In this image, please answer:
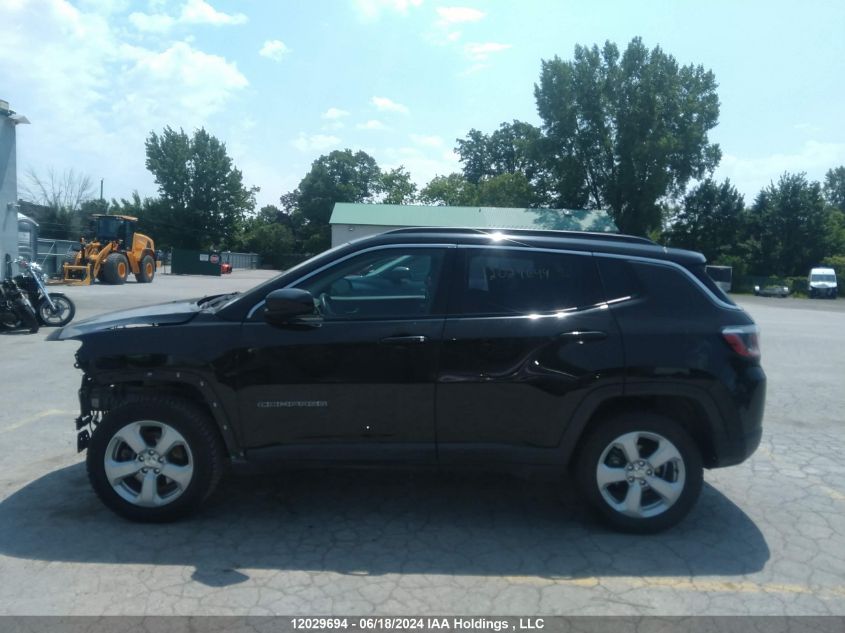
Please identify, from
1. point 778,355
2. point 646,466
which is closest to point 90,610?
point 646,466

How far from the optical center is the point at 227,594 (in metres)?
3.65

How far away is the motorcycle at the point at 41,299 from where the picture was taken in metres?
13.9

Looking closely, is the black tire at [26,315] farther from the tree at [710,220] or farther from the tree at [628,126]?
the tree at [710,220]

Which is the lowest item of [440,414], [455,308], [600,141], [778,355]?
[778,355]

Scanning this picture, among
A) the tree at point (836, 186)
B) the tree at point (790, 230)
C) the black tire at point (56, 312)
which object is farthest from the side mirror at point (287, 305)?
the tree at point (836, 186)

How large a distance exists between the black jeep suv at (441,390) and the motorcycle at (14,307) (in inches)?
409

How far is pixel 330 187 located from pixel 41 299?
237 feet

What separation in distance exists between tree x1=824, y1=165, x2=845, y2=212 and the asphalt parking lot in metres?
132

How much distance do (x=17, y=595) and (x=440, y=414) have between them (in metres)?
2.45

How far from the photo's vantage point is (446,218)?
1877 inches

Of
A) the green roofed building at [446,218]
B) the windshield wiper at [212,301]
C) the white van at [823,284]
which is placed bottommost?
the white van at [823,284]

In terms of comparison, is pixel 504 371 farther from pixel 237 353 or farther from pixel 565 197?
pixel 565 197

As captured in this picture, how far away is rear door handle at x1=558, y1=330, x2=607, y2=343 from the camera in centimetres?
440

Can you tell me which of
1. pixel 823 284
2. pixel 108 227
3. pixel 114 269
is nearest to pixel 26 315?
pixel 114 269
